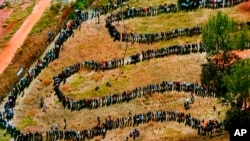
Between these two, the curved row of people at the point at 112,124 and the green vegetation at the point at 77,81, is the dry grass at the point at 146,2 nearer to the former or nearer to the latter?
the green vegetation at the point at 77,81

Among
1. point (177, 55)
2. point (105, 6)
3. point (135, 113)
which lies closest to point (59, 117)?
point (135, 113)

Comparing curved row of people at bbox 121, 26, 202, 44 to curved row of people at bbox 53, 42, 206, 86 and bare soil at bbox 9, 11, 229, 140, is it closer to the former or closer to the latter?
bare soil at bbox 9, 11, 229, 140

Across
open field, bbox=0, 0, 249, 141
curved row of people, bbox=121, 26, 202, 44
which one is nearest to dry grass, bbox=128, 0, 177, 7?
open field, bbox=0, 0, 249, 141

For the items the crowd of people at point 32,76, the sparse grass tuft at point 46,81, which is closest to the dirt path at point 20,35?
the crowd of people at point 32,76

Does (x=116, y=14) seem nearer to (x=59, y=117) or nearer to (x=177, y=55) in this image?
(x=177, y=55)

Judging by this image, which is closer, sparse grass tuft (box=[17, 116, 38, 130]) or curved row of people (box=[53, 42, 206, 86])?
sparse grass tuft (box=[17, 116, 38, 130])
